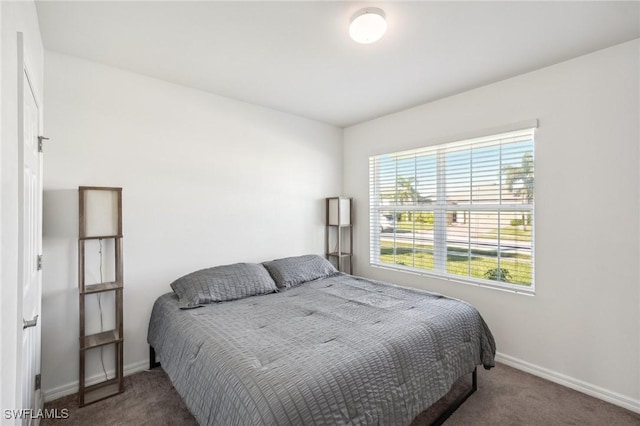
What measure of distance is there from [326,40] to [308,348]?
78.1 inches

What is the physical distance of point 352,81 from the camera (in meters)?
2.74

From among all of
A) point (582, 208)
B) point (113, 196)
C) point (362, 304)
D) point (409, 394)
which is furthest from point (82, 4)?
point (582, 208)

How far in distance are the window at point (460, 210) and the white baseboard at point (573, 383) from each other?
65 cm

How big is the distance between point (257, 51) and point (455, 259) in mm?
2663

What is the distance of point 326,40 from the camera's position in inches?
82.0

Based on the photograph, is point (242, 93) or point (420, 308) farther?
point (242, 93)

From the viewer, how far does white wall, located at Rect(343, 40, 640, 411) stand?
212 centimetres

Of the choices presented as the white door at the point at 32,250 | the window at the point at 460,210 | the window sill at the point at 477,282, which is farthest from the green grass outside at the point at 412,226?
the white door at the point at 32,250

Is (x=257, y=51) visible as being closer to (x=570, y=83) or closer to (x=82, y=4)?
(x=82, y=4)

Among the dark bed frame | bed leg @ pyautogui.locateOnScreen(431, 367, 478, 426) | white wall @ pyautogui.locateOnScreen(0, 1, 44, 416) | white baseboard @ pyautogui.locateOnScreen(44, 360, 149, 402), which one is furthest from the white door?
bed leg @ pyautogui.locateOnScreen(431, 367, 478, 426)

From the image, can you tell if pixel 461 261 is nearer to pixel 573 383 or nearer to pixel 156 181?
pixel 573 383

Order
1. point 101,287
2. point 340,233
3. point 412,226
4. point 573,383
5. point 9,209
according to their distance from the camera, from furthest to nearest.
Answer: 1. point 340,233
2. point 412,226
3. point 573,383
4. point 101,287
5. point 9,209

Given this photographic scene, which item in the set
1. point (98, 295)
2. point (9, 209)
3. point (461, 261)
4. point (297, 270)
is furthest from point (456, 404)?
point (98, 295)

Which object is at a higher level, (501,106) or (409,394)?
(501,106)
